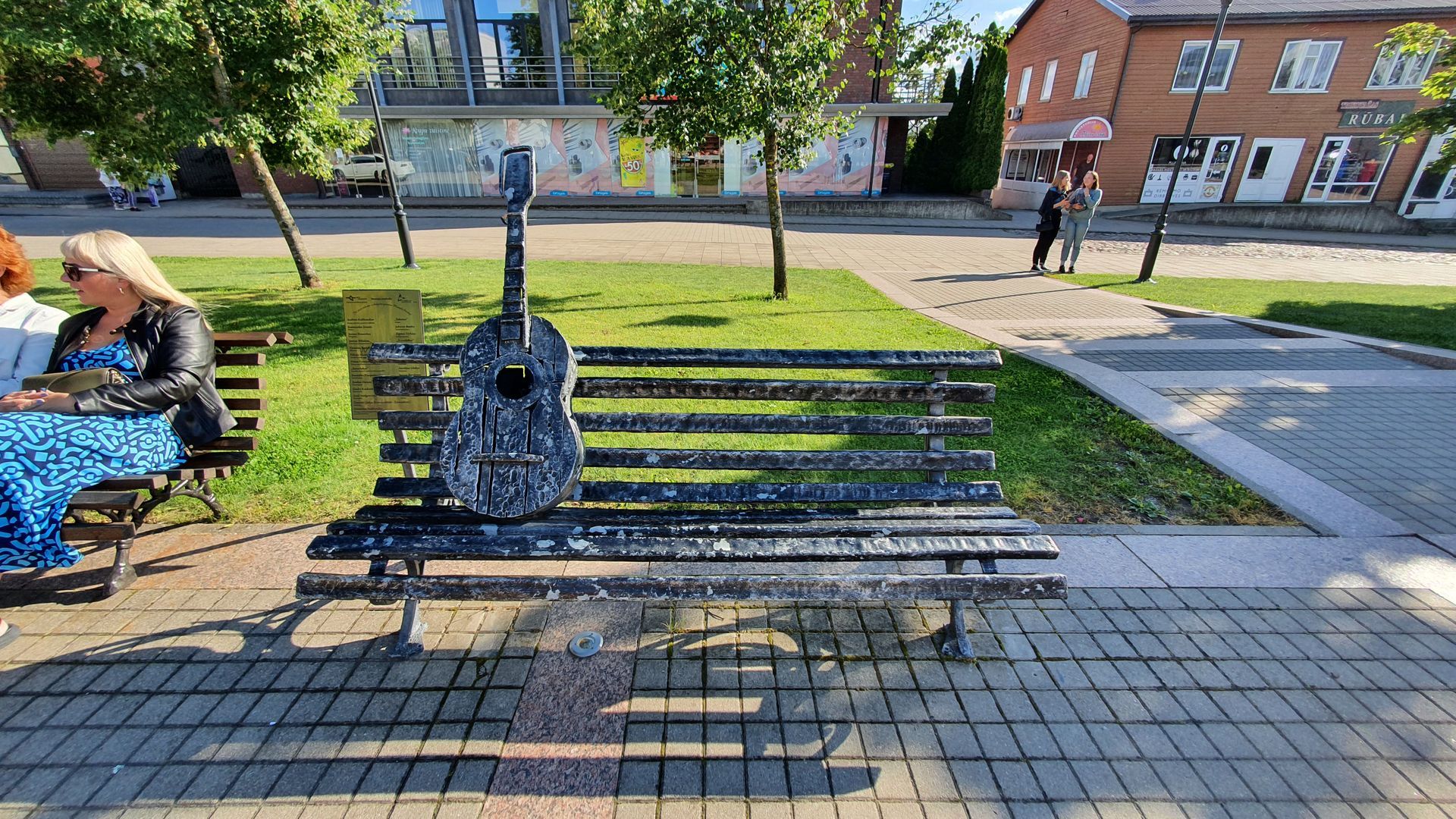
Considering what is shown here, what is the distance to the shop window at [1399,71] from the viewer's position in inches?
874

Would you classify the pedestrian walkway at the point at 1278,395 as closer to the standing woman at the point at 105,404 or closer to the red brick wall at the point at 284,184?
the standing woman at the point at 105,404

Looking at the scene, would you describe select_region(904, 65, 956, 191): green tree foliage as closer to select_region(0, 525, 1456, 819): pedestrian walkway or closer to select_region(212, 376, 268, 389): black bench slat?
select_region(0, 525, 1456, 819): pedestrian walkway

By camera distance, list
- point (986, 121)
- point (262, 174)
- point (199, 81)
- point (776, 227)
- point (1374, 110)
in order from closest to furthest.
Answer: point (199, 81), point (262, 174), point (776, 227), point (1374, 110), point (986, 121)

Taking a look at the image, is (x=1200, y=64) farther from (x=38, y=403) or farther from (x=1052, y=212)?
(x=38, y=403)

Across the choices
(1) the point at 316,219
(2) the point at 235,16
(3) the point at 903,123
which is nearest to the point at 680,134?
(2) the point at 235,16

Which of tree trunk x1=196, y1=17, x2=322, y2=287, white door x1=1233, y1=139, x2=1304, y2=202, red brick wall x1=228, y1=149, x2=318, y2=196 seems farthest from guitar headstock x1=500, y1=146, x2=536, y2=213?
white door x1=1233, y1=139, x2=1304, y2=202

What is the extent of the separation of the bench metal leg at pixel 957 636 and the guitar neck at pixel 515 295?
1872mm

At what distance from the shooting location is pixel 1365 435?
479 centimetres

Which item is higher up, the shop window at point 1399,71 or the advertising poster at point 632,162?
the shop window at point 1399,71

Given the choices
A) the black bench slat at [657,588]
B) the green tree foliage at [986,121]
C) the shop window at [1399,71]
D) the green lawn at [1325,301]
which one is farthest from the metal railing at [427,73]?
the shop window at [1399,71]

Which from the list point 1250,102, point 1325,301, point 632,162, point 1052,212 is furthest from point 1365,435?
point 1250,102

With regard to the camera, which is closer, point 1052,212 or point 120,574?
point 120,574

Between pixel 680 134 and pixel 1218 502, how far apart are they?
22.8 ft

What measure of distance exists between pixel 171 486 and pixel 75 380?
1.96 feet
